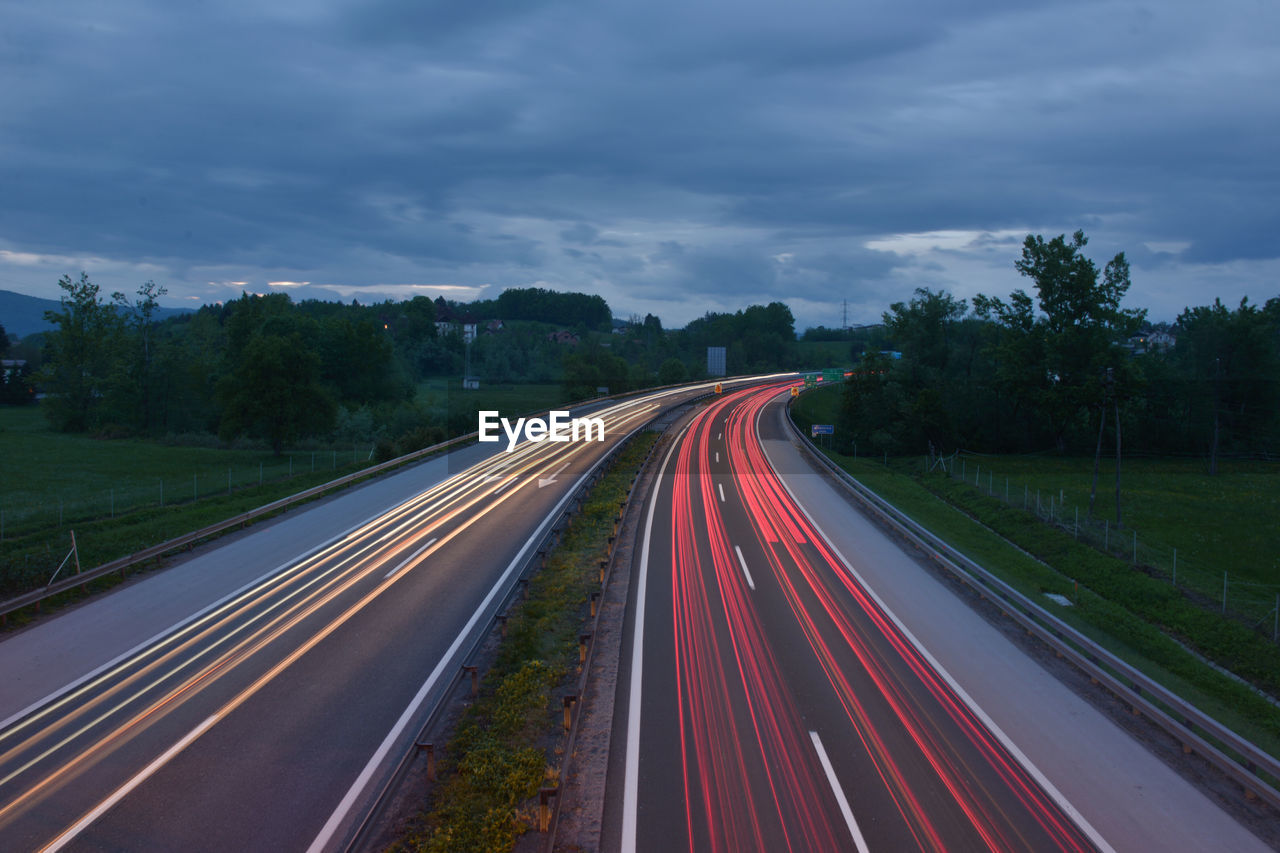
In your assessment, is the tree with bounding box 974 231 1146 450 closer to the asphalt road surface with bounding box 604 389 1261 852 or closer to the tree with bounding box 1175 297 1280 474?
the tree with bounding box 1175 297 1280 474

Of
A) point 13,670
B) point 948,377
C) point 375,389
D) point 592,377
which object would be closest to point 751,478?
point 13,670

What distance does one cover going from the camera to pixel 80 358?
7562 cm

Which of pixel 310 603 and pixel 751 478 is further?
pixel 751 478

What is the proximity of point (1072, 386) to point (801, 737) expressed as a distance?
5726cm

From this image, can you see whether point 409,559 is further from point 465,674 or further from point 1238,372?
point 1238,372

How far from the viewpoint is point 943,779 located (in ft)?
31.8

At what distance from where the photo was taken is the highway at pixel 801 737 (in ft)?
28.3

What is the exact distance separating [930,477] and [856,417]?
21.5m

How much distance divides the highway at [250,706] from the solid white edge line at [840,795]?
19.3 feet

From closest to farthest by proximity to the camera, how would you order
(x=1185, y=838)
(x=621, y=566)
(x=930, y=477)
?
(x=1185, y=838), (x=621, y=566), (x=930, y=477)

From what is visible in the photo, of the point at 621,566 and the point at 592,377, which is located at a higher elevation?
the point at 592,377

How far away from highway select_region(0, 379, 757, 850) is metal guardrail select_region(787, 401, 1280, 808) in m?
11.2

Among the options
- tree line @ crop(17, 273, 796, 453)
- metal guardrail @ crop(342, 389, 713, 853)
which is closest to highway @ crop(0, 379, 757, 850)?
metal guardrail @ crop(342, 389, 713, 853)

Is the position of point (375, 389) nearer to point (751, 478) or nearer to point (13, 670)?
point (751, 478)
